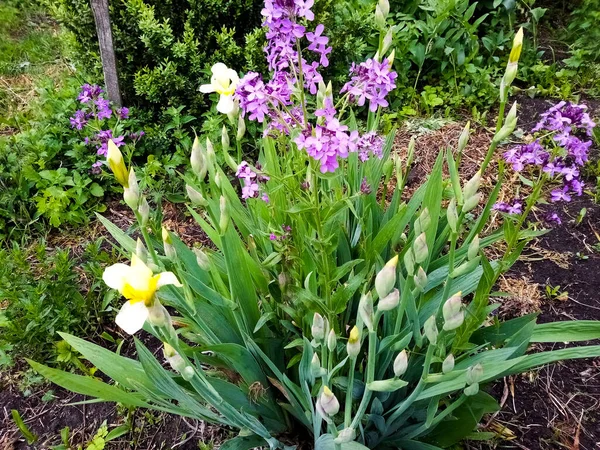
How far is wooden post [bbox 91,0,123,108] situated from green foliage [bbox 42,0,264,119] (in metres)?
0.06

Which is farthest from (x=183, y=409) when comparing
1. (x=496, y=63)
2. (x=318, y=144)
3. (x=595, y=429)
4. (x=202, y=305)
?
(x=496, y=63)

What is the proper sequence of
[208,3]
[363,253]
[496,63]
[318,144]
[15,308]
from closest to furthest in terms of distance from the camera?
[318,144], [363,253], [15,308], [208,3], [496,63]

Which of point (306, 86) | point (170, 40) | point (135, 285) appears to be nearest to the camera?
point (135, 285)

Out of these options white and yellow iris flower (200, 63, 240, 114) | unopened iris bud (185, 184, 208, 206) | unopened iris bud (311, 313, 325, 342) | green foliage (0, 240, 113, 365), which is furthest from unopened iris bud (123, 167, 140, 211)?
green foliage (0, 240, 113, 365)

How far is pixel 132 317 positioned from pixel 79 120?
198cm

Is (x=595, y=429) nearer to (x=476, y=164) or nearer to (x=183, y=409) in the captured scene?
(x=183, y=409)

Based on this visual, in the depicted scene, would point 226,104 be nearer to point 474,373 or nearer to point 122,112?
point 474,373

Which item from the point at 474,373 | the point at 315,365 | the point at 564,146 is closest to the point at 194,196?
the point at 315,365

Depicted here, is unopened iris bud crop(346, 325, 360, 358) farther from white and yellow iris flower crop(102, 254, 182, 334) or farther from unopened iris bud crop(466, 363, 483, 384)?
white and yellow iris flower crop(102, 254, 182, 334)

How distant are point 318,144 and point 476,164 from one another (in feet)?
6.36

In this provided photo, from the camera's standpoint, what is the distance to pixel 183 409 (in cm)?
131

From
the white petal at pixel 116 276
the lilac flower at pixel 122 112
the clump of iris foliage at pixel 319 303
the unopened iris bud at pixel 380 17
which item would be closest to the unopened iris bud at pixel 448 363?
the clump of iris foliage at pixel 319 303

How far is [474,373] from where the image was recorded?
3.31ft

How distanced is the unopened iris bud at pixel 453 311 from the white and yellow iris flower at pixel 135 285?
0.52 meters
